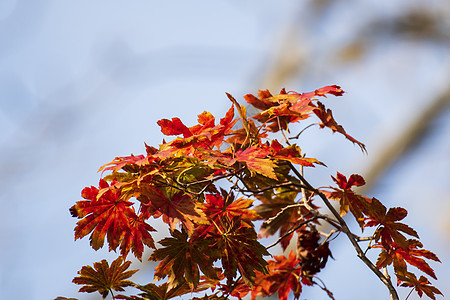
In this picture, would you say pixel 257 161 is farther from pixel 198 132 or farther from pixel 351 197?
pixel 351 197

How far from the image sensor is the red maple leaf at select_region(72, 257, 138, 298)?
1.05 metres

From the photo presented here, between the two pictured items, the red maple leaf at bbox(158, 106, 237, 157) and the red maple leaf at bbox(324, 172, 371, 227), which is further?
the red maple leaf at bbox(324, 172, 371, 227)

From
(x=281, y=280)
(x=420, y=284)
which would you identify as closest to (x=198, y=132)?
(x=281, y=280)

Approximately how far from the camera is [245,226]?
1.00 m

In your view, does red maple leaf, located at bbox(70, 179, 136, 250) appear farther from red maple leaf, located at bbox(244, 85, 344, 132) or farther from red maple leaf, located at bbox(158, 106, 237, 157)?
red maple leaf, located at bbox(244, 85, 344, 132)

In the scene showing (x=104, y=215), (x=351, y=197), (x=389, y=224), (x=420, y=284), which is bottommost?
(x=420, y=284)

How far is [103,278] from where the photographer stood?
1051 millimetres

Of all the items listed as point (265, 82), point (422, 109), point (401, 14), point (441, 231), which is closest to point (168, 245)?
point (265, 82)

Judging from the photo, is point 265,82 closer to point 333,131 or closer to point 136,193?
point 333,131

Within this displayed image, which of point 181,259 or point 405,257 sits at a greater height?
point 181,259

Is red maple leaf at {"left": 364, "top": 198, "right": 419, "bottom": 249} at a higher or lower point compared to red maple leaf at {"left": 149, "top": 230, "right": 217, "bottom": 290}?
lower

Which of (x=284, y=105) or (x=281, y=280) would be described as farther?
(x=281, y=280)

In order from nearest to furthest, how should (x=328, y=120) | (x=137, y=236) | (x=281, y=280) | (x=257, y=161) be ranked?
(x=257, y=161) → (x=137, y=236) → (x=328, y=120) → (x=281, y=280)

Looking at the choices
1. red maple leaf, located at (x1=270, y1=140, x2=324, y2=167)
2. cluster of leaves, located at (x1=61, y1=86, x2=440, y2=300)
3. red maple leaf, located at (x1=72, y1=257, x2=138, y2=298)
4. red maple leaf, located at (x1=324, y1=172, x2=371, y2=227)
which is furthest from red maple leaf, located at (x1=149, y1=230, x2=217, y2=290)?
red maple leaf, located at (x1=324, y1=172, x2=371, y2=227)
